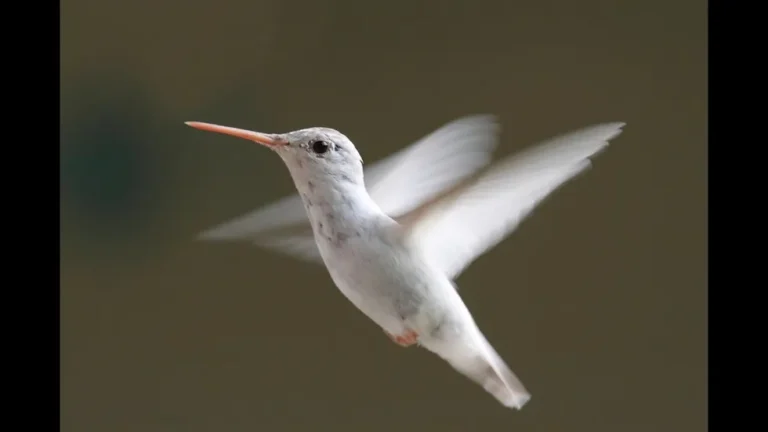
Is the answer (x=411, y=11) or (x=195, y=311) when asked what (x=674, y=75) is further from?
(x=195, y=311)

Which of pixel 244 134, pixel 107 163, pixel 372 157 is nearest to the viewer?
pixel 244 134

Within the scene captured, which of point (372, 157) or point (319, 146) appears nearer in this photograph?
point (319, 146)

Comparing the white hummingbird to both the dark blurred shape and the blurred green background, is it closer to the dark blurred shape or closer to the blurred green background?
the blurred green background

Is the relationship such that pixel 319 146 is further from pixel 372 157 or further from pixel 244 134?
pixel 372 157

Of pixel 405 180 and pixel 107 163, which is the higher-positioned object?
pixel 405 180

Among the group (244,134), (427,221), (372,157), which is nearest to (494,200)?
(427,221)

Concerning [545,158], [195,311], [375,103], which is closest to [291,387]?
[195,311]
